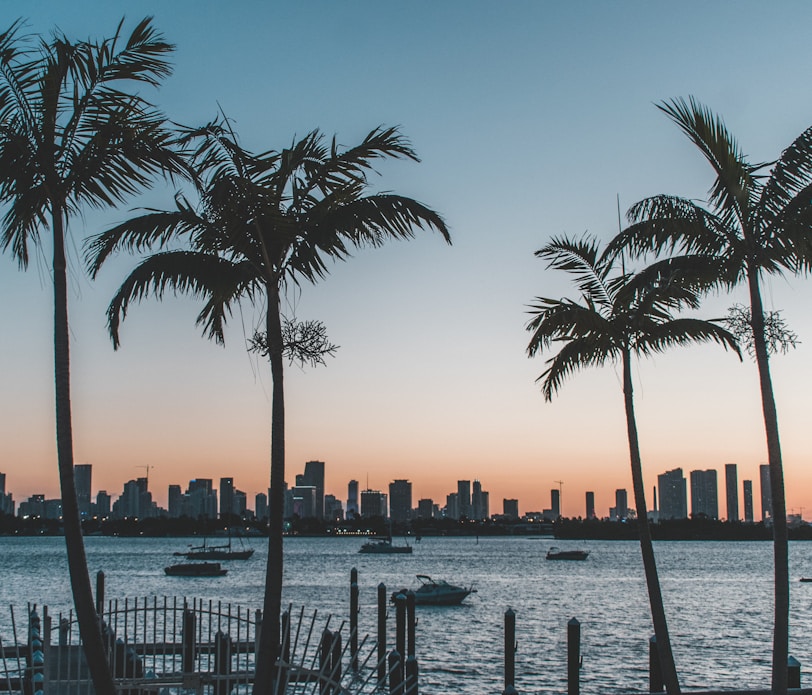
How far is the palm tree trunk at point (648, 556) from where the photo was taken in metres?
14.3

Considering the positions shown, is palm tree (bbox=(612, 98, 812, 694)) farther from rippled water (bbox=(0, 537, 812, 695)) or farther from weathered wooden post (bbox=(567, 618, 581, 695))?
rippled water (bbox=(0, 537, 812, 695))

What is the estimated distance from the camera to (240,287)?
11500 mm

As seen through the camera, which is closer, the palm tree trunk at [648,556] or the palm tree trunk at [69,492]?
the palm tree trunk at [69,492]

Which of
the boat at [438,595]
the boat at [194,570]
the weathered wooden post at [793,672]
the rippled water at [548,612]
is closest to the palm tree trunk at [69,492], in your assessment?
the weathered wooden post at [793,672]

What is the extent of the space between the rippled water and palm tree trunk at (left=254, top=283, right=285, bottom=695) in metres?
24.8

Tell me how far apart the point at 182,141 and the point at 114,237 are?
1475 mm

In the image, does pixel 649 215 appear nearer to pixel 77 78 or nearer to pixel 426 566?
pixel 77 78

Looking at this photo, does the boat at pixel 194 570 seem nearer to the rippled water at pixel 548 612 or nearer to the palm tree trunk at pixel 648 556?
the rippled water at pixel 548 612

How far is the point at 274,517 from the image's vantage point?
1030cm

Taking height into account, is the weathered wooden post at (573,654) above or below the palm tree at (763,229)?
below

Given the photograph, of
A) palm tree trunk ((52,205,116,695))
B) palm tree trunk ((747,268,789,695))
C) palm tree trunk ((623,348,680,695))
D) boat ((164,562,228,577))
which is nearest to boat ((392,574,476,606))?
boat ((164,562,228,577))

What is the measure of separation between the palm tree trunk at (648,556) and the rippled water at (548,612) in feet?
65.4

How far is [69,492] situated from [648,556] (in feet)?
31.7

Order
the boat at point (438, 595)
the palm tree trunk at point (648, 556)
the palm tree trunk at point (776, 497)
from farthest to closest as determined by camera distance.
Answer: the boat at point (438, 595) → the palm tree trunk at point (648, 556) → the palm tree trunk at point (776, 497)
